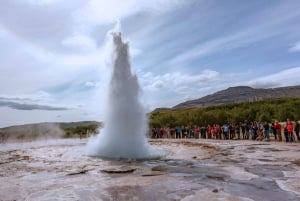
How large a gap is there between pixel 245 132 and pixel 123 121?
503 inches

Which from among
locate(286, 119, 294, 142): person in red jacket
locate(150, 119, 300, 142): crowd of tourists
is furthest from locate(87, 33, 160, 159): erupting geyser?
locate(150, 119, 300, 142): crowd of tourists

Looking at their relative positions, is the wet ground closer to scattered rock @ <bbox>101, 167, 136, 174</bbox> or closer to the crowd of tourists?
scattered rock @ <bbox>101, 167, 136, 174</bbox>

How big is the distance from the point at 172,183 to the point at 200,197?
66.9 inches

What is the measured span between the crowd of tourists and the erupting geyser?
9.02 m

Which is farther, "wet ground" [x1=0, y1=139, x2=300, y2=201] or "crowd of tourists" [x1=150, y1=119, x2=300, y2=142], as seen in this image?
"crowd of tourists" [x1=150, y1=119, x2=300, y2=142]

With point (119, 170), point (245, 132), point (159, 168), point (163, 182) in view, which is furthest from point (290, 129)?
point (163, 182)

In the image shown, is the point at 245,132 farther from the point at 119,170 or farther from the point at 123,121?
the point at 119,170

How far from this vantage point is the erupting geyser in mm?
16672

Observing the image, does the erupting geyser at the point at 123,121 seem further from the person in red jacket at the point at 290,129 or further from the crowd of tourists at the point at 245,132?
the crowd of tourists at the point at 245,132

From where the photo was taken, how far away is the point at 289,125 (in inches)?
826

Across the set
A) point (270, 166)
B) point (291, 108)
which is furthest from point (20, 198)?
point (291, 108)

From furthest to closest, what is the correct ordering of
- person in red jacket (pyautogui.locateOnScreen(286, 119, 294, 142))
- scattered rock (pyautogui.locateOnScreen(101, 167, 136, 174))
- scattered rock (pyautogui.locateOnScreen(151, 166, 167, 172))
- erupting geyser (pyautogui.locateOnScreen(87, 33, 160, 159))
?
person in red jacket (pyautogui.locateOnScreen(286, 119, 294, 142)) → erupting geyser (pyautogui.locateOnScreen(87, 33, 160, 159)) → scattered rock (pyautogui.locateOnScreen(151, 166, 167, 172)) → scattered rock (pyautogui.locateOnScreen(101, 167, 136, 174))

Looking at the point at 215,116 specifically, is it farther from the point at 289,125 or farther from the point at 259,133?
the point at 289,125

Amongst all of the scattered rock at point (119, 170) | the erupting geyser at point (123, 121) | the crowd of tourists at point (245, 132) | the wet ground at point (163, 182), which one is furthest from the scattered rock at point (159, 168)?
the crowd of tourists at point (245, 132)
